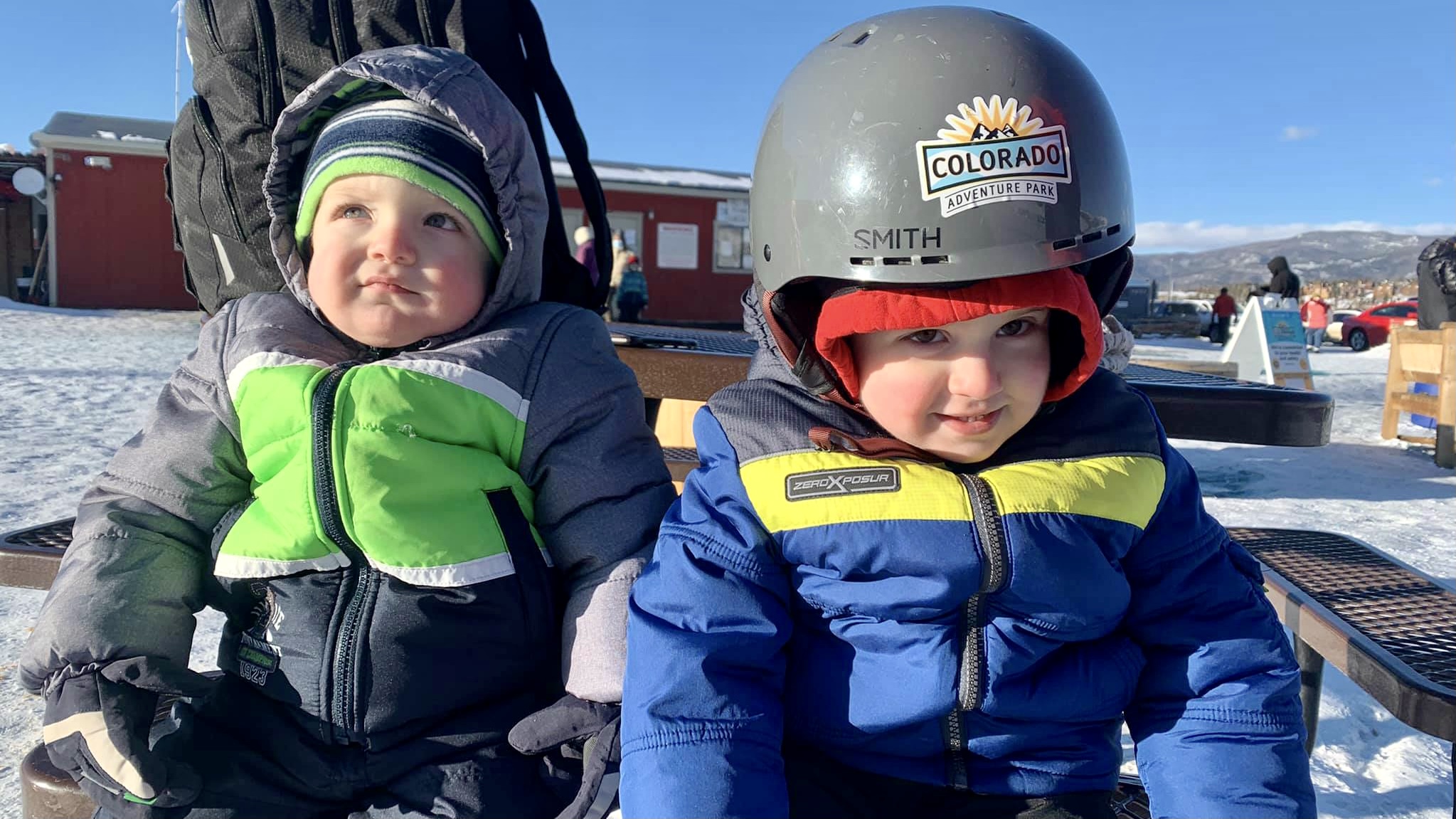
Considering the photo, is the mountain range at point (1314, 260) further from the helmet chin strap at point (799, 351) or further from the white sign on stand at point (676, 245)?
the helmet chin strap at point (799, 351)

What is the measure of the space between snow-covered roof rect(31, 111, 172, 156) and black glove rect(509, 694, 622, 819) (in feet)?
66.2

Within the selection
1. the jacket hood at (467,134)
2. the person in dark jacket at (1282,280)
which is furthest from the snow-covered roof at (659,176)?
the jacket hood at (467,134)

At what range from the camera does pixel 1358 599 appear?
1912 mm

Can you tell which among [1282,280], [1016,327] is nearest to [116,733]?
[1016,327]

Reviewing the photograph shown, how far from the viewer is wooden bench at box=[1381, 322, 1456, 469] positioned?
7016 millimetres

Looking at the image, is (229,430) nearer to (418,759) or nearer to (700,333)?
(418,759)

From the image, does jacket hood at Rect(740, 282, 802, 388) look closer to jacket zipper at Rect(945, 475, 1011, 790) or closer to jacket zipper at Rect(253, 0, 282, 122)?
jacket zipper at Rect(945, 475, 1011, 790)

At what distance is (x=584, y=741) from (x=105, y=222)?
71.8ft

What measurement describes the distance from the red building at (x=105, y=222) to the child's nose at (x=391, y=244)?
807 inches

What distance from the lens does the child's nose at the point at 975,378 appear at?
130 cm

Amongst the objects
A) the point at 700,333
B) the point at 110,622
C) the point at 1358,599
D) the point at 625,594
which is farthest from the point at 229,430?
the point at 700,333

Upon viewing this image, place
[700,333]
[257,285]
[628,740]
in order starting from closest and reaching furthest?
[628,740] → [257,285] → [700,333]

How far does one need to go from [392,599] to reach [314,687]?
177 millimetres

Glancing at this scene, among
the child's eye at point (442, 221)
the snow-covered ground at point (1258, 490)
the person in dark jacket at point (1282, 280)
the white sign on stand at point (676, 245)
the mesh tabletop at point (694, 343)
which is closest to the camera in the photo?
the child's eye at point (442, 221)
